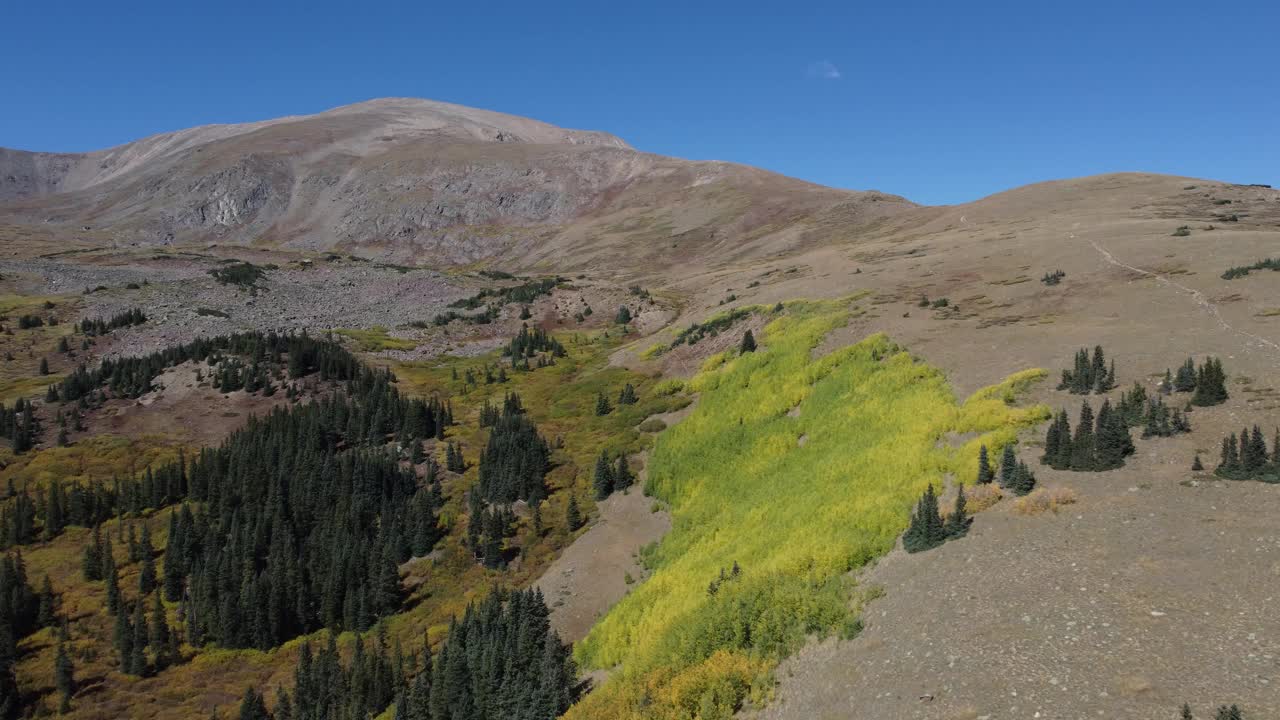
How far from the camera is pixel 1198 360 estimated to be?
36688 mm

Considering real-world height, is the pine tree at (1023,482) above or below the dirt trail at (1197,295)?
below

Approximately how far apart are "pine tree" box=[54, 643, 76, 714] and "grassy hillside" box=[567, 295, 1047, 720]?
28908 millimetres

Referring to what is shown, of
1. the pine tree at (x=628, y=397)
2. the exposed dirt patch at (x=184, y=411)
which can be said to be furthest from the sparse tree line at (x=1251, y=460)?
the exposed dirt patch at (x=184, y=411)

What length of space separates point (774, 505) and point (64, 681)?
38.6 m

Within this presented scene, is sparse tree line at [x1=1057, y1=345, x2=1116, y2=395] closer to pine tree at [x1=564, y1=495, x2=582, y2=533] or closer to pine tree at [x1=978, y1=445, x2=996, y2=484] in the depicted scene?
pine tree at [x1=978, y1=445, x2=996, y2=484]

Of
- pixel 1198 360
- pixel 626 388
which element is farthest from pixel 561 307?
pixel 1198 360

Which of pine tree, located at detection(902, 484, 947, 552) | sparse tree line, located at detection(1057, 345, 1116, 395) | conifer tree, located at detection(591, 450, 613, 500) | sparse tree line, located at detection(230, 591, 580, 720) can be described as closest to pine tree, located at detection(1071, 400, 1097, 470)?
pine tree, located at detection(902, 484, 947, 552)

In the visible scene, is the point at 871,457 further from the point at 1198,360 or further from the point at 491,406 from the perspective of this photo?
the point at 491,406

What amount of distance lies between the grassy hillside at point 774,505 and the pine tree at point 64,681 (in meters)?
28.9

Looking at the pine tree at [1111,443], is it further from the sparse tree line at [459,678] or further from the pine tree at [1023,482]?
the sparse tree line at [459,678]

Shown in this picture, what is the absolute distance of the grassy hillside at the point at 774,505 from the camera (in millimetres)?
24719

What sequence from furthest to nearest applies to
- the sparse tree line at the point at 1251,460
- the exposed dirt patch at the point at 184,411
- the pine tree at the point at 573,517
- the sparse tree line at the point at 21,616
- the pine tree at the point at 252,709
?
the exposed dirt patch at the point at 184,411 < the pine tree at the point at 573,517 < the sparse tree line at the point at 21,616 < the pine tree at the point at 252,709 < the sparse tree line at the point at 1251,460

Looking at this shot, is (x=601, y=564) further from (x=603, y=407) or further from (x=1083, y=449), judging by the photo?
(x=603, y=407)

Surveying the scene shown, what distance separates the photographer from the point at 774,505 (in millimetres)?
37938
